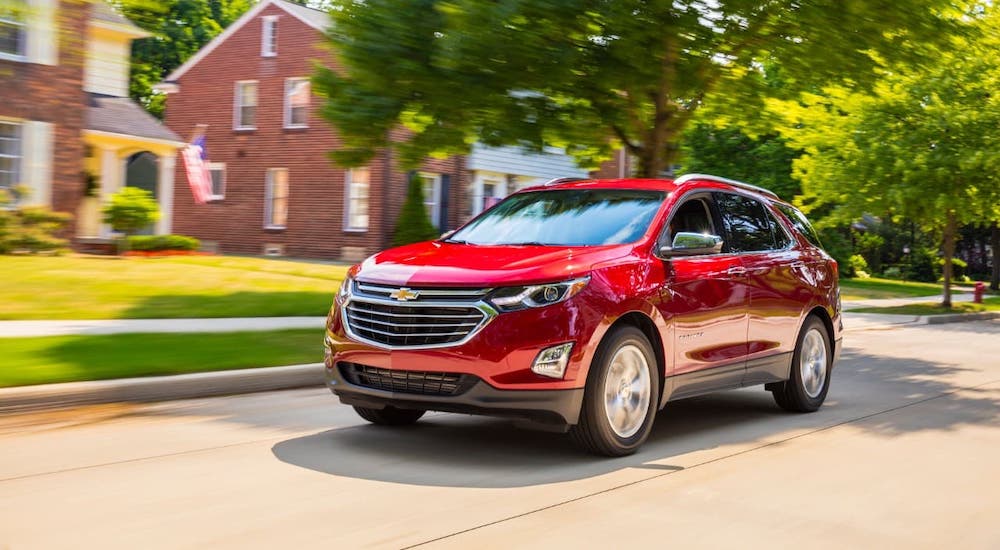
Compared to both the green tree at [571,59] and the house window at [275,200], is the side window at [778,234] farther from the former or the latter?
the house window at [275,200]

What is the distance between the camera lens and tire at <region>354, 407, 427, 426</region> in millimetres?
7566

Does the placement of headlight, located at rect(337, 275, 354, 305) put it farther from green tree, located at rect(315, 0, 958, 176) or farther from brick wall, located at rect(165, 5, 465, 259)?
brick wall, located at rect(165, 5, 465, 259)

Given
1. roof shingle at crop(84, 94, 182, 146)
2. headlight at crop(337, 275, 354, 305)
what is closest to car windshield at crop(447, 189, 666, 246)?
headlight at crop(337, 275, 354, 305)

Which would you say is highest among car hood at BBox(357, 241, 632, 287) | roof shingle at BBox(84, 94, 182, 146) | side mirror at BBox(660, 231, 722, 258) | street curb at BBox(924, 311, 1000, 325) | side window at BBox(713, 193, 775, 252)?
roof shingle at BBox(84, 94, 182, 146)

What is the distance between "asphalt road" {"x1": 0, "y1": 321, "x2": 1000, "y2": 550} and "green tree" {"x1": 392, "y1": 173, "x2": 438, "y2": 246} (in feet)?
72.0

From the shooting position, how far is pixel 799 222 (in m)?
9.64

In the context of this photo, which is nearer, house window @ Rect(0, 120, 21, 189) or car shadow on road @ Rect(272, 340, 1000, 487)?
car shadow on road @ Rect(272, 340, 1000, 487)

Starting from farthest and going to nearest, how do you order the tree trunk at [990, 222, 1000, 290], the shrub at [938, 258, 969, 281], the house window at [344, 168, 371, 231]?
the shrub at [938, 258, 969, 281], the tree trunk at [990, 222, 1000, 290], the house window at [344, 168, 371, 231]

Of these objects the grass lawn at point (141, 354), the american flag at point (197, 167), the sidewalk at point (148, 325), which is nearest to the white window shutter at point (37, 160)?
the american flag at point (197, 167)

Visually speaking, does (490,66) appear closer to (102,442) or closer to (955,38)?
(955,38)

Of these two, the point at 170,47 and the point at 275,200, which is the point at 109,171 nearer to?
the point at 275,200

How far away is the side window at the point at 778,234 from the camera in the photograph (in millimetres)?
8898

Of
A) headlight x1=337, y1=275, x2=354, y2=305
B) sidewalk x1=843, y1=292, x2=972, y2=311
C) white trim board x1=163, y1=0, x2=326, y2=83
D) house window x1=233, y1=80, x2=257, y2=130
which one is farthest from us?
house window x1=233, y1=80, x2=257, y2=130

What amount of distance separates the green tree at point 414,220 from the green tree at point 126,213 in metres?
8.33
